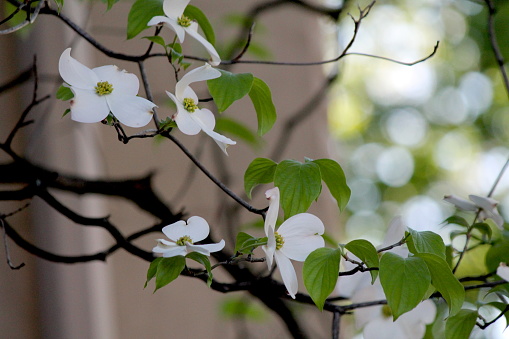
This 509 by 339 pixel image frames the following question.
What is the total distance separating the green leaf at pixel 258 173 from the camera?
0.39 m

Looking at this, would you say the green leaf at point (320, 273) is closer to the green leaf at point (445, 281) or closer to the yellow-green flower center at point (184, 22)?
the green leaf at point (445, 281)

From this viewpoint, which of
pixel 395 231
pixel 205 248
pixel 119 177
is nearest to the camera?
pixel 205 248

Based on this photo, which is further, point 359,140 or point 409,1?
→ point 359,140

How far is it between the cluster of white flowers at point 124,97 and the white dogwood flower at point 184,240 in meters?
0.05

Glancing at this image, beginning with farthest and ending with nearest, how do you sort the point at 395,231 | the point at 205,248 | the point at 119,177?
1. the point at 119,177
2. the point at 395,231
3. the point at 205,248

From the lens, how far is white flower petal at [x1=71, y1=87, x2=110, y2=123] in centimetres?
32

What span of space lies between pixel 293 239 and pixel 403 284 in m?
0.07

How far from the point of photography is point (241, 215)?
1.26 metres

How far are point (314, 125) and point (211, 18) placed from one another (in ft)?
1.15

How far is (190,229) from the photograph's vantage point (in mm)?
335

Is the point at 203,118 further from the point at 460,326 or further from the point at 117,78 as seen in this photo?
the point at 460,326

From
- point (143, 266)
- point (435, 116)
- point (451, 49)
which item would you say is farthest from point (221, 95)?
point (435, 116)

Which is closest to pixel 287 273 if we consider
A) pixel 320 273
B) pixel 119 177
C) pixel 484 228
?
pixel 320 273

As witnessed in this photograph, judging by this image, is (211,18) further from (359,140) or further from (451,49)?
(359,140)
